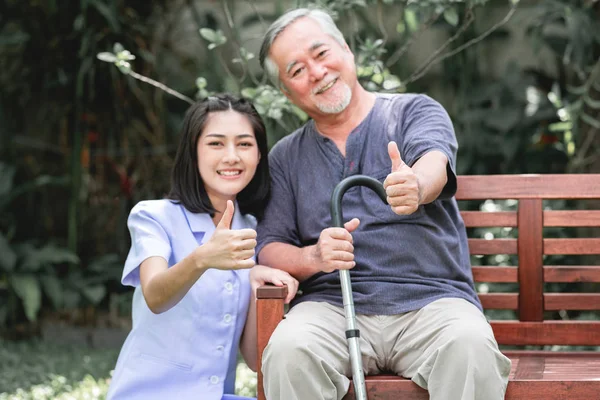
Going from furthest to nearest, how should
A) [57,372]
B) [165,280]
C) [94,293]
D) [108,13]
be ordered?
[94,293] < [108,13] < [57,372] < [165,280]

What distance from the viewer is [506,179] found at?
342cm

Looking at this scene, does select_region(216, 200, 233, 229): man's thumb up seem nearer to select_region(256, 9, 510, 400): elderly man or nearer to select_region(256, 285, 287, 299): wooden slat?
select_region(256, 285, 287, 299): wooden slat

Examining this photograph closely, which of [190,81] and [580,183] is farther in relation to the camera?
[190,81]

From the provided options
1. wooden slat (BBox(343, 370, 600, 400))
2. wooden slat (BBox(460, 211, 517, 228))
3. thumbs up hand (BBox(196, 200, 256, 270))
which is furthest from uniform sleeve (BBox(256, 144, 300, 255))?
wooden slat (BBox(343, 370, 600, 400))

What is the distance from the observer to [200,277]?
3107mm

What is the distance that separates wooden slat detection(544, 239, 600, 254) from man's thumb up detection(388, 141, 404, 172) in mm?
932

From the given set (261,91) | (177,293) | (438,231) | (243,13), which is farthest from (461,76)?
(177,293)

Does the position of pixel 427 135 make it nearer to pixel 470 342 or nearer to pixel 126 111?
pixel 470 342

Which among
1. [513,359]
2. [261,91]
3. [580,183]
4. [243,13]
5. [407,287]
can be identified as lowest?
[513,359]

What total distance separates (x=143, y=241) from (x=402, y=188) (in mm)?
907

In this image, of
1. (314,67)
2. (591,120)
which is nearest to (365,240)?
(314,67)

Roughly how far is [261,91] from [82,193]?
2.97 metres

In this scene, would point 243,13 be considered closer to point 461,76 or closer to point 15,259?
point 461,76

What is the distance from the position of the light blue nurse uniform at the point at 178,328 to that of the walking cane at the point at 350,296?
0.49 meters
